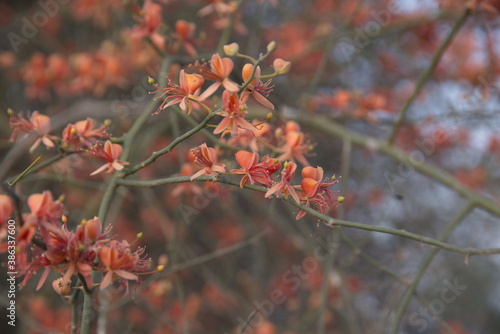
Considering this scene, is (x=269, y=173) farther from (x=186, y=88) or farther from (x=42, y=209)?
(x=42, y=209)

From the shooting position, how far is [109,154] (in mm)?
1231

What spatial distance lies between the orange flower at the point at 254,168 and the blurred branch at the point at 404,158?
1.22 meters

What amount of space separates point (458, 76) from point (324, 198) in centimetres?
297

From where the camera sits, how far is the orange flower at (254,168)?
110cm

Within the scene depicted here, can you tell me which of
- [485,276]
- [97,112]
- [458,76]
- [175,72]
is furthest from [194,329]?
[485,276]

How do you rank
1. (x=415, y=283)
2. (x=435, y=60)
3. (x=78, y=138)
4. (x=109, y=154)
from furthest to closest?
(x=435, y=60), (x=415, y=283), (x=78, y=138), (x=109, y=154)

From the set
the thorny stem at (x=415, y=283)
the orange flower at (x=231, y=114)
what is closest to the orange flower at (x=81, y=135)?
the orange flower at (x=231, y=114)

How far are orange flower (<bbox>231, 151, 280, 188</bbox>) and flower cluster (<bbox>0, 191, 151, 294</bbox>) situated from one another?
0.28m

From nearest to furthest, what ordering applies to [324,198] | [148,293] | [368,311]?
[324,198] → [148,293] → [368,311]

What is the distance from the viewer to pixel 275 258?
3.94m

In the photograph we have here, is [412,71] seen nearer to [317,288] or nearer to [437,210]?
[437,210]

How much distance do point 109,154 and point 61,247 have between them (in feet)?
0.93

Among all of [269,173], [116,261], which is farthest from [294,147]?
[116,261]

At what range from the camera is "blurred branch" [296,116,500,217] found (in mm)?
2061
